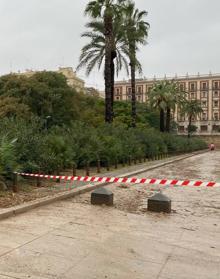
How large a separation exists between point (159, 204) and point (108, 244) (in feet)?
9.41

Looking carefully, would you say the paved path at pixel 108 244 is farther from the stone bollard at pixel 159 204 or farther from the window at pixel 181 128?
the window at pixel 181 128

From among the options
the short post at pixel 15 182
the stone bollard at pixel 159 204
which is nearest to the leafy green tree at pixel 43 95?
the short post at pixel 15 182

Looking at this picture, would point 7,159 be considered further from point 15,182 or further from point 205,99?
point 205,99

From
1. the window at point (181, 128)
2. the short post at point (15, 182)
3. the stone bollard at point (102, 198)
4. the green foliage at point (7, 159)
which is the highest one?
the window at point (181, 128)

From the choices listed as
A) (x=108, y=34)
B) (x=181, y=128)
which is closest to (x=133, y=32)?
(x=108, y=34)

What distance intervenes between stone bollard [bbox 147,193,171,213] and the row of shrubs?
391cm

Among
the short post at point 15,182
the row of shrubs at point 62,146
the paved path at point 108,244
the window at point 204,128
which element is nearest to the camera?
the paved path at point 108,244

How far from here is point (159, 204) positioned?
8.16m

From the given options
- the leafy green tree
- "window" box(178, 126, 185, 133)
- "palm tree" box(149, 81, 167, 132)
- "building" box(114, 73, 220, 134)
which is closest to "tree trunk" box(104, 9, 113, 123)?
the leafy green tree

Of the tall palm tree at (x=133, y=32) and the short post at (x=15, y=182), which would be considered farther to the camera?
the tall palm tree at (x=133, y=32)

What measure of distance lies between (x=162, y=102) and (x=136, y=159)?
2197 centimetres

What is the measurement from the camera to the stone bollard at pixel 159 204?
320 inches

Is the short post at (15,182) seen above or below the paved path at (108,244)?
above

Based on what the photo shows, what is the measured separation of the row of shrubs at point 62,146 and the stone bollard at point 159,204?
12.8ft
